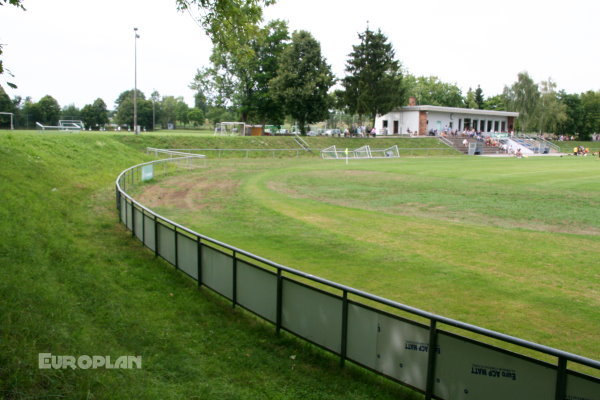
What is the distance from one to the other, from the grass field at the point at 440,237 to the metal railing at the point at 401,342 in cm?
182

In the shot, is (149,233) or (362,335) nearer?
(362,335)

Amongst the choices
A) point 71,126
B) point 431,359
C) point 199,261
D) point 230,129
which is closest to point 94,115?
point 71,126

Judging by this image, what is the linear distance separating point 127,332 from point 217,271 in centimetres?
195

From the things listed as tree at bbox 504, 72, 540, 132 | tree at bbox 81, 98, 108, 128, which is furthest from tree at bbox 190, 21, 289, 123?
tree at bbox 504, 72, 540, 132

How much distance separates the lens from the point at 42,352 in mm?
5078

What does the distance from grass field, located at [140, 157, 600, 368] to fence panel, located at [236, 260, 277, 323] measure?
2833 millimetres

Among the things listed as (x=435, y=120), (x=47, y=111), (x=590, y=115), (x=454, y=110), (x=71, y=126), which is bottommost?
(x=71, y=126)

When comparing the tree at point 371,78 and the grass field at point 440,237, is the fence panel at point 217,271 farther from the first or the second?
the tree at point 371,78

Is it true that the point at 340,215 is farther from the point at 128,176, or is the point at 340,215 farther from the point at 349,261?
the point at 128,176

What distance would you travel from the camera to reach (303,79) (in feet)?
202

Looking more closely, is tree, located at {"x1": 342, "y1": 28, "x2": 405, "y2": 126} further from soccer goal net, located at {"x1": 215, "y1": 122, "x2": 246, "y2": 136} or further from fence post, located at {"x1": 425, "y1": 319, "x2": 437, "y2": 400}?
fence post, located at {"x1": 425, "y1": 319, "x2": 437, "y2": 400}

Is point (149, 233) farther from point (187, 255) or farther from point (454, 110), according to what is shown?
point (454, 110)

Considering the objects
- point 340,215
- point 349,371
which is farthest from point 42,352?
point 340,215

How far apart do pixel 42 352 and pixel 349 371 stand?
3.53m
